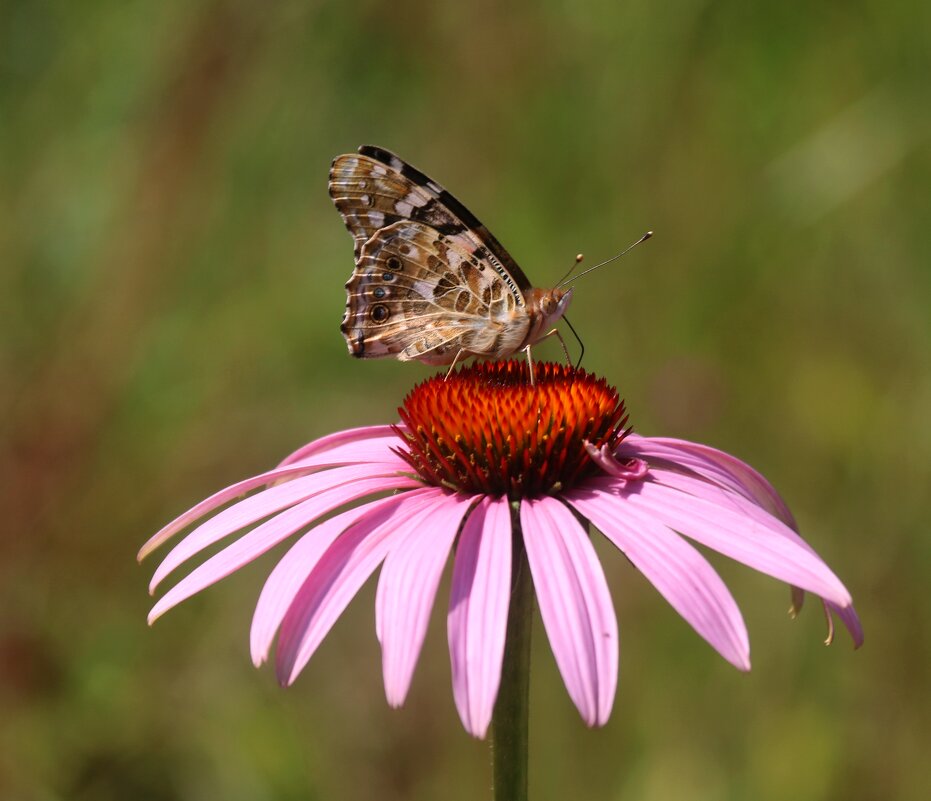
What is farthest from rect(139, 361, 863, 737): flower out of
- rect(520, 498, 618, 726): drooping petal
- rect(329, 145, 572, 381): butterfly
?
rect(329, 145, 572, 381): butterfly

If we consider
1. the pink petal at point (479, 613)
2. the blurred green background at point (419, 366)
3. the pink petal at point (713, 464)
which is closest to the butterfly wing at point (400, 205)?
the pink petal at point (713, 464)

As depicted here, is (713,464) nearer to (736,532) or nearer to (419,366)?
(736,532)

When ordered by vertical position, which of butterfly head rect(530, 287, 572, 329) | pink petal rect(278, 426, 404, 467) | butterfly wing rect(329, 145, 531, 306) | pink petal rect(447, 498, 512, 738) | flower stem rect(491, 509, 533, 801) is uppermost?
butterfly wing rect(329, 145, 531, 306)

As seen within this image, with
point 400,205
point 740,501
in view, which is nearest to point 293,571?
point 740,501

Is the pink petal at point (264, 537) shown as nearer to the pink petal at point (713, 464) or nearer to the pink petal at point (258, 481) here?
A: the pink petal at point (258, 481)

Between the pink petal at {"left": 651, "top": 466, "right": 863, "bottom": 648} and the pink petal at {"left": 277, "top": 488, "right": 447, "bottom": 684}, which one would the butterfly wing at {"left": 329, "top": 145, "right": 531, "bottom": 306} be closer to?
the pink petal at {"left": 651, "top": 466, "right": 863, "bottom": 648}

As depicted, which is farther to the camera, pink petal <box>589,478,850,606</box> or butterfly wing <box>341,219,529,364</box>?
butterfly wing <box>341,219,529,364</box>

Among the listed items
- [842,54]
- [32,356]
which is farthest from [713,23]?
[32,356]
